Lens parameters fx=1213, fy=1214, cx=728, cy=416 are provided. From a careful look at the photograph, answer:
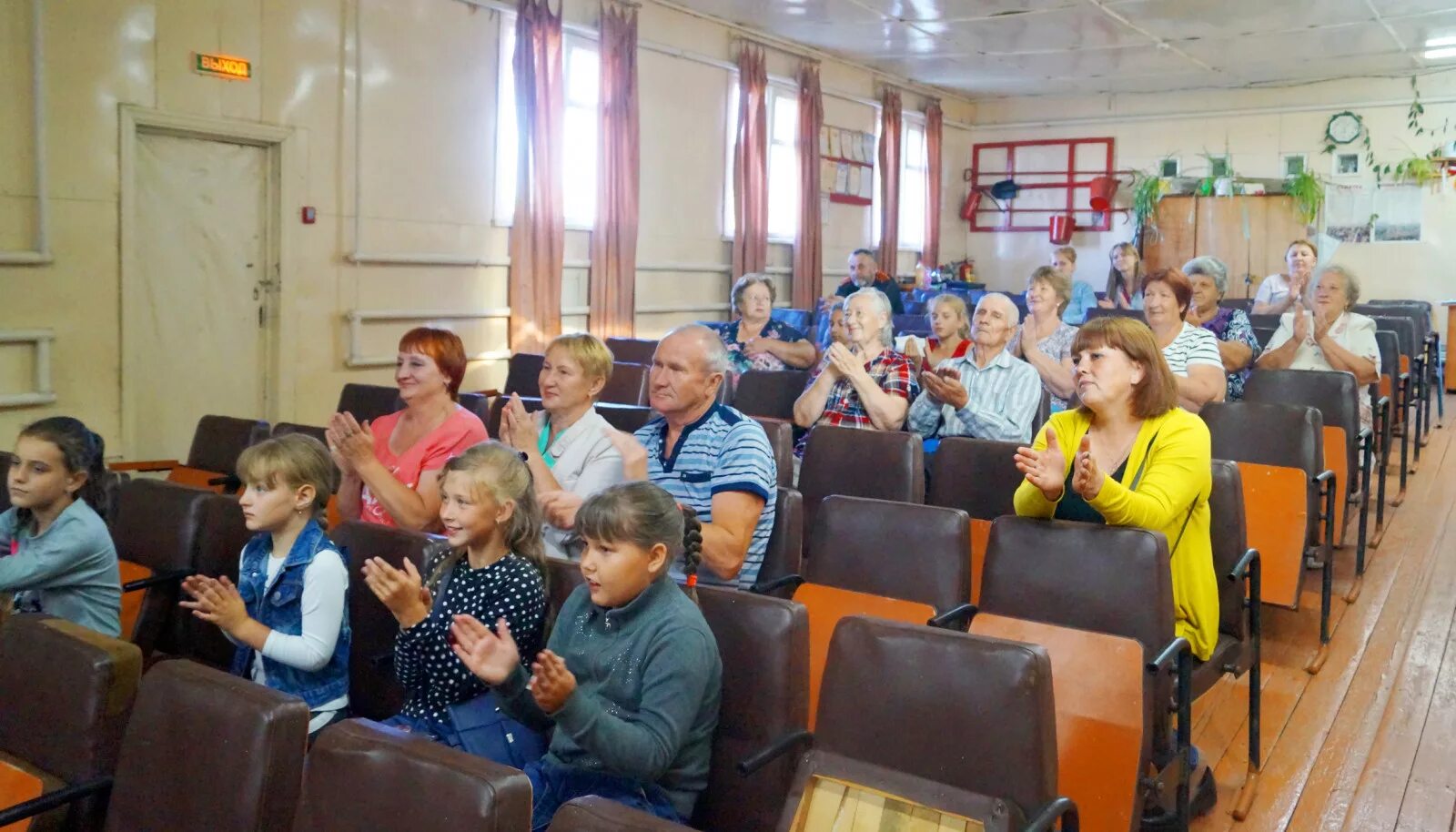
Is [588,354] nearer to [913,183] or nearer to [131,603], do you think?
[131,603]

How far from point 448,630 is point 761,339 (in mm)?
3821

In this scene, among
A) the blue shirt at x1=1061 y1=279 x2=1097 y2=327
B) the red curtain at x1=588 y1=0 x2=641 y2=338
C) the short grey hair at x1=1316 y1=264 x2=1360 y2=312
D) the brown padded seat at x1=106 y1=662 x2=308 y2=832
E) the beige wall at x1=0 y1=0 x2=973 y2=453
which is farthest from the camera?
the red curtain at x1=588 y1=0 x2=641 y2=338

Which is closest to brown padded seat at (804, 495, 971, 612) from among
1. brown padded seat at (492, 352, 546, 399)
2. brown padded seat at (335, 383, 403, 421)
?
brown padded seat at (335, 383, 403, 421)

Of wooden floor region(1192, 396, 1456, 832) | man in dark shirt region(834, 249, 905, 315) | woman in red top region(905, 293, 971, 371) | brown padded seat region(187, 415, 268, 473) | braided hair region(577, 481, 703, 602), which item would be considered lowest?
wooden floor region(1192, 396, 1456, 832)

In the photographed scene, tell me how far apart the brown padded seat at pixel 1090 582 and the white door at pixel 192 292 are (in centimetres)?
488

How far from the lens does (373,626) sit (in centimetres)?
275

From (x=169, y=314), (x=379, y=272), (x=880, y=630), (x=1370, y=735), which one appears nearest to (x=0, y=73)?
(x=169, y=314)

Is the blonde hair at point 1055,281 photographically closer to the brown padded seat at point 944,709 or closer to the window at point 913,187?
the brown padded seat at point 944,709

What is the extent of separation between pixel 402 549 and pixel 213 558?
2.60 ft

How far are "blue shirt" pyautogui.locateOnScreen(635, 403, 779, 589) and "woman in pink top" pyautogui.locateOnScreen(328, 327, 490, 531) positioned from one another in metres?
0.67

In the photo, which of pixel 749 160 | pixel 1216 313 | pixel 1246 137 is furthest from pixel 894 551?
pixel 1246 137

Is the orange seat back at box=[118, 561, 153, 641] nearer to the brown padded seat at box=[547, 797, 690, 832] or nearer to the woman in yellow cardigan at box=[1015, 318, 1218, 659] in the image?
the brown padded seat at box=[547, 797, 690, 832]

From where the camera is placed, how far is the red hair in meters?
3.54

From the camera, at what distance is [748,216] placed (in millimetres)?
10102
